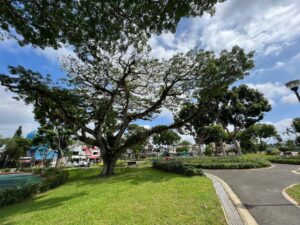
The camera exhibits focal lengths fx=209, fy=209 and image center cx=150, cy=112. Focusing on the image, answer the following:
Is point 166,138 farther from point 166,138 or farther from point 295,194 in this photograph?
point 295,194

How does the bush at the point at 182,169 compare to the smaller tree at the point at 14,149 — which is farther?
the smaller tree at the point at 14,149

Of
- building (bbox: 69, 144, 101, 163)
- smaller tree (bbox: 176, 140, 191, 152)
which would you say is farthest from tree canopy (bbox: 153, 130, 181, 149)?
building (bbox: 69, 144, 101, 163)

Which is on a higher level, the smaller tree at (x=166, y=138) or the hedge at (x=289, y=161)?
the smaller tree at (x=166, y=138)

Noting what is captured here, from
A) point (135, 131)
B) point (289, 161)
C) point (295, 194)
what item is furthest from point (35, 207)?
point (289, 161)

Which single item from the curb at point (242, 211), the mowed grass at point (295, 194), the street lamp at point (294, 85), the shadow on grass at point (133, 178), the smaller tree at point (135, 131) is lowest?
the curb at point (242, 211)

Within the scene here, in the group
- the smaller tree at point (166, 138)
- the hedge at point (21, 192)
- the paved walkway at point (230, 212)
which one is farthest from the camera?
the smaller tree at point (166, 138)

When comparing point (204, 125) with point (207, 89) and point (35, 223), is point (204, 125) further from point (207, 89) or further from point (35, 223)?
point (35, 223)

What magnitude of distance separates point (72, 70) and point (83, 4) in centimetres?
1277

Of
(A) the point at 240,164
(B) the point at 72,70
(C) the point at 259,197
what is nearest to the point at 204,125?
(A) the point at 240,164

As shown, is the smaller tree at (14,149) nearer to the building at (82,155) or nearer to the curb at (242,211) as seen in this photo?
the building at (82,155)

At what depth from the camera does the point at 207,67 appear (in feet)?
56.5

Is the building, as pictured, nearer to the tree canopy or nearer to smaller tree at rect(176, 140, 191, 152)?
the tree canopy

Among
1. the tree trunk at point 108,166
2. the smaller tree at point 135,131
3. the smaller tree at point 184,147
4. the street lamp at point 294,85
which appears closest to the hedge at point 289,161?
the smaller tree at point 135,131

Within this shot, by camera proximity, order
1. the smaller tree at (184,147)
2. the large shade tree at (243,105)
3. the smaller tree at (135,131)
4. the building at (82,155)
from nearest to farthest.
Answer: the smaller tree at (135,131) → the large shade tree at (243,105) → the building at (82,155) → the smaller tree at (184,147)
